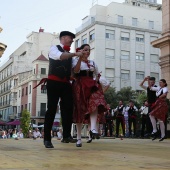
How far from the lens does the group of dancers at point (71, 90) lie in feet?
19.5

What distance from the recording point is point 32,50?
69.4 m

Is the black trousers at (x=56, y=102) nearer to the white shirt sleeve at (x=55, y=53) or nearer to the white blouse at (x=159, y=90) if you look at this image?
the white shirt sleeve at (x=55, y=53)

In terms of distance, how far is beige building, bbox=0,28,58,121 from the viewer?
198ft

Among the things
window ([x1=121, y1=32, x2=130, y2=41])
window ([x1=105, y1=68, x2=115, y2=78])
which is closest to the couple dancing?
window ([x1=105, y1=68, x2=115, y2=78])

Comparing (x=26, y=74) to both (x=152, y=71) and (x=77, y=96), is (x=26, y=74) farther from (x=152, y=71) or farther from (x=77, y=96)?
(x=77, y=96)

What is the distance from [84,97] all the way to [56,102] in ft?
1.96

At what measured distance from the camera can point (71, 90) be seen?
20.8 feet

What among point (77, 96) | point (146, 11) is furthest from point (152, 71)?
point (77, 96)

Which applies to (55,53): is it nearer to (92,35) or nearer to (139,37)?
(92,35)

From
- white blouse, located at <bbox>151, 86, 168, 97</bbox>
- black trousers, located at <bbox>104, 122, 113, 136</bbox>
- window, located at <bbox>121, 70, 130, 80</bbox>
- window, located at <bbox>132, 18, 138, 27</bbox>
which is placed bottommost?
black trousers, located at <bbox>104, 122, 113, 136</bbox>

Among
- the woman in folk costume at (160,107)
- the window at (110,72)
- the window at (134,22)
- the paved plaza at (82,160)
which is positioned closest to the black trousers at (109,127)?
the woman in folk costume at (160,107)

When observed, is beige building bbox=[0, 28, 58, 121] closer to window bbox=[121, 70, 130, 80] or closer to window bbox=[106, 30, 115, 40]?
window bbox=[106, 30, 115, 40]

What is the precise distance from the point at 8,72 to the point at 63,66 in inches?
2823

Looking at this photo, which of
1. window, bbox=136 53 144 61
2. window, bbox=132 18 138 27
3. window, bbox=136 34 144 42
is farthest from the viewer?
window, bbox=132 18 138 27
